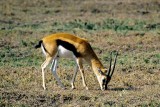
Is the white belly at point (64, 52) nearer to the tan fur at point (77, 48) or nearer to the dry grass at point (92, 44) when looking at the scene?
the tan fur at point (77, 48)

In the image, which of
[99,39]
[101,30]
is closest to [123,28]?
[101,30]

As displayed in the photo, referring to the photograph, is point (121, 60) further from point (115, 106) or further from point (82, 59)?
point (115, 106)

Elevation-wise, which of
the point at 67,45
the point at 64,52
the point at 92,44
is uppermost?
the point at 67,45

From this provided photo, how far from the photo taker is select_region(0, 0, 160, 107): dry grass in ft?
33.7

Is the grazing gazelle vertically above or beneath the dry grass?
above

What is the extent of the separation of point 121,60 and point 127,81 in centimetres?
262

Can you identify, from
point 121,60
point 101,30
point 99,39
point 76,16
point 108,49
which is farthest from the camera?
point 76,16

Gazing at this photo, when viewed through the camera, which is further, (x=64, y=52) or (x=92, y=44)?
(x=92, y=44)

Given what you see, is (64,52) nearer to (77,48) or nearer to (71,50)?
(71,50)

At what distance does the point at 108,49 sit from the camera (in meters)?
16.6

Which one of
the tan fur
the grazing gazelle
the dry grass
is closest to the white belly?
Result: the grazing gazelle

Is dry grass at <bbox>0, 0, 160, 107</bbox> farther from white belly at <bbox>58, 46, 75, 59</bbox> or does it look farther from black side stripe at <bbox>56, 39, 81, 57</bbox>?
black side stripe at <bbox>56, 39, 81, 57</bbox>

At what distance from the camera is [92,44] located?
57.4 feet

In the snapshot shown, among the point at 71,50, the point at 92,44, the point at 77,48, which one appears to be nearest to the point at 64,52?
the point at 71,50
